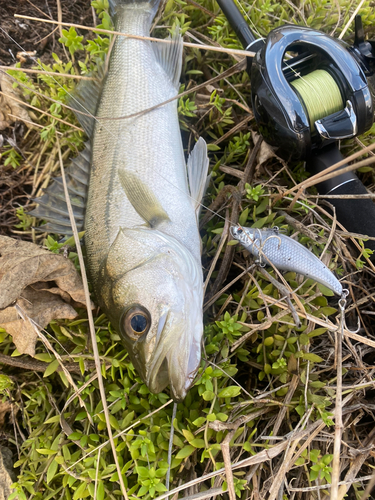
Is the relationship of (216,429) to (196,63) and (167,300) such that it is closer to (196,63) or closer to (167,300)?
(167,300)

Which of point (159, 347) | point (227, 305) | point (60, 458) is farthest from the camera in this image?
point (227, 305)

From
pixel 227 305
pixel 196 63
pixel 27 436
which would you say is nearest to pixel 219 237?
pixel 227 305

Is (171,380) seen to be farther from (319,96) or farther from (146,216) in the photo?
(319,96)

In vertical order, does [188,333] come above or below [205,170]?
below

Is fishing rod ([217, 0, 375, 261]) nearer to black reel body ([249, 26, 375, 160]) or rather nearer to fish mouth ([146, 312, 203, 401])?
black reel body ([249, 26, 375, 160])

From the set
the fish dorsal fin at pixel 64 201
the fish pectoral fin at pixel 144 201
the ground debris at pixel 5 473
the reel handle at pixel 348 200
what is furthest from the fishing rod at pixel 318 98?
the ground debris at pixel 5 473

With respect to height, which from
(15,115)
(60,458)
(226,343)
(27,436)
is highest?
(15,115)

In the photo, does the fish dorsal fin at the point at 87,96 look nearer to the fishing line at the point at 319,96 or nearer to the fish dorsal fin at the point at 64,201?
the fish dorsal fin at the point at 64,201

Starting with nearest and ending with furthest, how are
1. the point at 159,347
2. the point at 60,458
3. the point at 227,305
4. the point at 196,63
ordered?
the point at 159,347 < the point at 60,458 < the point at 227,305 < the point at 196,63
